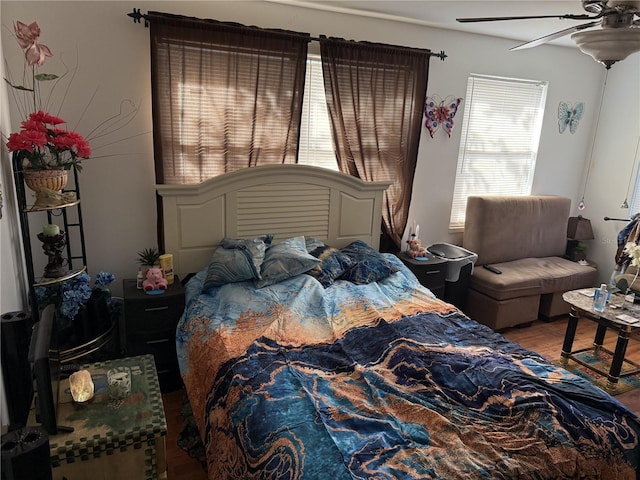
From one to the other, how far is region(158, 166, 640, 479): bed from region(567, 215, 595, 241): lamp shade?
240 centimetres

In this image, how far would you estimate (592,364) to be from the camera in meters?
3.29

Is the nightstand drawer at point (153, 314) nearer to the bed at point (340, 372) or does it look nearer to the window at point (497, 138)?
the bed at point (340, 372)

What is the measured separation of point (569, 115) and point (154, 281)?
13.8 feet

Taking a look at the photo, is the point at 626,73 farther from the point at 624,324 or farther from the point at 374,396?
the point at 374,396

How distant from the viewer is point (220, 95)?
291cm

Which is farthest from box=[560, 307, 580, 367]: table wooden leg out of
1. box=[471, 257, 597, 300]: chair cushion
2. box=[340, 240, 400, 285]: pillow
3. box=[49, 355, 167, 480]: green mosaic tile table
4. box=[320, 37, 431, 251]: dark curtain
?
box=[49, 355, 167, 480]: green mosaic tile table

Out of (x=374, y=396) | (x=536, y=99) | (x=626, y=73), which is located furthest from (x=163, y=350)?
(x=626, y=73)

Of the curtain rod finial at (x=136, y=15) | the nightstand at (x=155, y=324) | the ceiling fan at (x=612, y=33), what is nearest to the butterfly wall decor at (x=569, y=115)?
the ceiling fan at (x=612, y=33)

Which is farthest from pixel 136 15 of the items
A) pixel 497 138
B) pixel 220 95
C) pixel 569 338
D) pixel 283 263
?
pixel 569 338

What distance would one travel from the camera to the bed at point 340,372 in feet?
4.93

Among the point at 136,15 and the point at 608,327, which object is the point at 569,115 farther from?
the point at 136,15

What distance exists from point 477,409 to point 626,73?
413 centimetres

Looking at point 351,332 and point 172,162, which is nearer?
point 351,332

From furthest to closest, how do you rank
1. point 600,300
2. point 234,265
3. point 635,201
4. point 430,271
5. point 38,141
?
point 635,201
point 430,271
point 600,300
point 234,265
point 38,141
